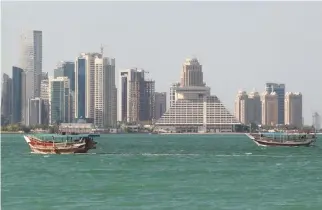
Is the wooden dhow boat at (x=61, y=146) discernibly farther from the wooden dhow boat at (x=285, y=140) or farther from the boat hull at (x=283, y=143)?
the wooden dhow boat at (x=285, y=140)

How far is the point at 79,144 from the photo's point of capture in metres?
92.5

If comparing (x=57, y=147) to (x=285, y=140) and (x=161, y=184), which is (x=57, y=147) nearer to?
(x=285, y=140)

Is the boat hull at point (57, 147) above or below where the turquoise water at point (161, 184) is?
above

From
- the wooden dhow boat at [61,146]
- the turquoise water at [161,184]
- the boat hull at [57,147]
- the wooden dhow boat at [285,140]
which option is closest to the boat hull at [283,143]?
the wooden dhow boat at [285,140]

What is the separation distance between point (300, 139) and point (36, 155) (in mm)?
39496

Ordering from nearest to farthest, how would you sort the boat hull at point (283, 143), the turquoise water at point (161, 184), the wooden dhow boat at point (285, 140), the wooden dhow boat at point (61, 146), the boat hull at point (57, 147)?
1. the turquoise water at point (161, 184)
2. the boat hull at point (57, 147)
3. the wooden dhow boat at point (61, 146)
4. the boat hull at point (283, 143)
5. the wooden dhow boat at point (285, 140)

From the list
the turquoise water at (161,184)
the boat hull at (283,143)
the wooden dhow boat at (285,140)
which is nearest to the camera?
the turquoise water at (161,184)

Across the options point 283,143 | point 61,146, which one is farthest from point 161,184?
point 283,143

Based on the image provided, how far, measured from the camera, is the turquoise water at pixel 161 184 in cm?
4528

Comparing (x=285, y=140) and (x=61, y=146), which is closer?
(x=61, y=146)

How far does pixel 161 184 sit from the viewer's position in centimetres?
5575

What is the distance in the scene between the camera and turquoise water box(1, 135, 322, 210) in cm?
4528

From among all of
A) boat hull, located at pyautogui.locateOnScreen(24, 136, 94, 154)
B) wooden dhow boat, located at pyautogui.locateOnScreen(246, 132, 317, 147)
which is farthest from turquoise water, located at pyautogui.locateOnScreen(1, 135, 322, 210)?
wooden dhow boat, located at pyautogui.locateOnScreen(246, 132, 317, 147)

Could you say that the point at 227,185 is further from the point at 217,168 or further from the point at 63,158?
the point at 63,158
